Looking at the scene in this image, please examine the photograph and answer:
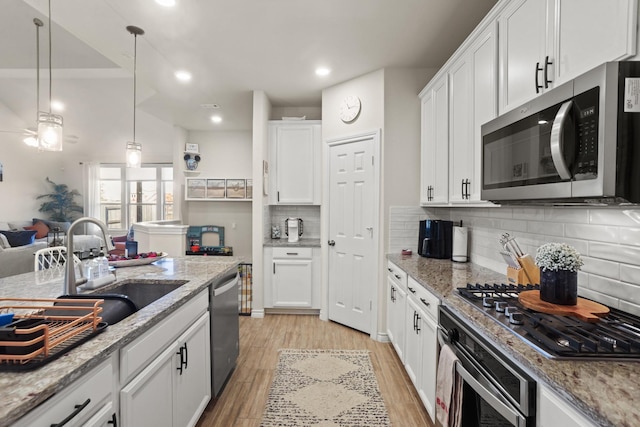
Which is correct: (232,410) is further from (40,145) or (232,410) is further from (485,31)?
(485,31)

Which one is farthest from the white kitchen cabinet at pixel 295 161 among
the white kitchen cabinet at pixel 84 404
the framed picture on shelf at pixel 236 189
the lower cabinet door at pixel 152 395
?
the white kitchen cabinet at pixel 84 404

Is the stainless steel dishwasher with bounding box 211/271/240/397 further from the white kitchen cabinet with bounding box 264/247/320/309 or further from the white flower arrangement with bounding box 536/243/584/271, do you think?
the white flower arrangement with bounding box 536/243/584/271

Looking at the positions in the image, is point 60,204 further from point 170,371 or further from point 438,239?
point 438,239

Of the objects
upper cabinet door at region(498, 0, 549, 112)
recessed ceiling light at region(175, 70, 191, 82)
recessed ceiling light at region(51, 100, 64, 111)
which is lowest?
upper cabinet door at region(498, 0, 549, 112)

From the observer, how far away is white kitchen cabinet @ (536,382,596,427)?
78cm

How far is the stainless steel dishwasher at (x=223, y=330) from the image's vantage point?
6.92 ft

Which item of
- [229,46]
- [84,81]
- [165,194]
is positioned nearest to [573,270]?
[229,46]

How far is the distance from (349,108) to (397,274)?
1.94m

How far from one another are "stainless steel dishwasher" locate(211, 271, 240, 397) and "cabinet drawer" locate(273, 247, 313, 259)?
4.48 ft

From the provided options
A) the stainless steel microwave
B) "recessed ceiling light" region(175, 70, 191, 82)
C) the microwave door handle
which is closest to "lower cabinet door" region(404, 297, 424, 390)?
the stainless steel microwave

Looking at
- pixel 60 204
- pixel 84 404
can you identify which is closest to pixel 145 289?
pixel 84 404

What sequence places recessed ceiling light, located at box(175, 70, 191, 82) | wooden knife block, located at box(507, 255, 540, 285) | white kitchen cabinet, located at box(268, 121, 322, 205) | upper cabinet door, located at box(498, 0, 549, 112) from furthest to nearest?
white kitchen cabinet, located at box(268, 121, 322, 205), recessed ceiling light, located at box(175, 70, 191, 82), wooden knife block, located at box(507, 255, 540, 285), upper cabinet door, located at box(498, 0, 549, 112)

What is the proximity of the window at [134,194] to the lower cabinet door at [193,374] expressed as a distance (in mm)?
6823

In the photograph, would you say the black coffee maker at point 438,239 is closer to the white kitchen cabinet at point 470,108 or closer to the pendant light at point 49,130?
the white kitchen cabinet at point 470,108
